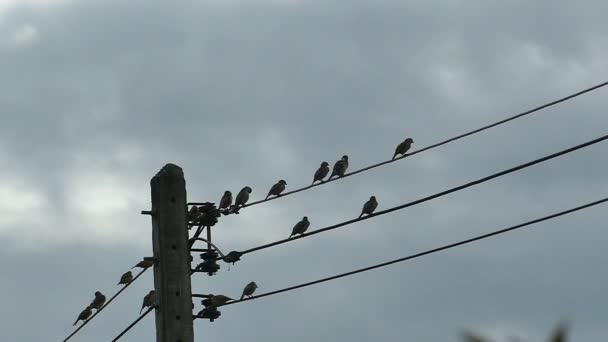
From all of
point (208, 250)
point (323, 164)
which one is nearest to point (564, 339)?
point (208, 250)

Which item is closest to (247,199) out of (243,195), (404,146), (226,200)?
(243,195)

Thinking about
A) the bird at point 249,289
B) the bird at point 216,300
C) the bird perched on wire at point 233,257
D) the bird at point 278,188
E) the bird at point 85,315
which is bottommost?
the bird at point 216,300

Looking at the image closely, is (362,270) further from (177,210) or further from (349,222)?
(177,210)

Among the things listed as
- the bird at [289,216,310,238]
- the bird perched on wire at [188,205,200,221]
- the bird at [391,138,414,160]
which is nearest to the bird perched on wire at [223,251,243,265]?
the bird perched on wire at [188,205,200,221]

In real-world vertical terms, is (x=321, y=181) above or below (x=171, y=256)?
above

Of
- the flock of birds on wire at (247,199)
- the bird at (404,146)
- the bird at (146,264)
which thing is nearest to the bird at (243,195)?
the flock of birds on wire at (247,199)

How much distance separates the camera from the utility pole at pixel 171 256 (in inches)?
447

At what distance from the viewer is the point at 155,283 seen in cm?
1178

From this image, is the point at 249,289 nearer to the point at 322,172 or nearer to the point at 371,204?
the point at 371,204

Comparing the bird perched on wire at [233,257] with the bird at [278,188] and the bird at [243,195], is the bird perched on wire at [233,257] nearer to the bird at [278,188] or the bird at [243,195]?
the bird at [243,195]

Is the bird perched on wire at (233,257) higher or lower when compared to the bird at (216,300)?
higher

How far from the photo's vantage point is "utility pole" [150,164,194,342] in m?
11.4

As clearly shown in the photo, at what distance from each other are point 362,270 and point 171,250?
1.99 meters

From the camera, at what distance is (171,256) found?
1173 cm
